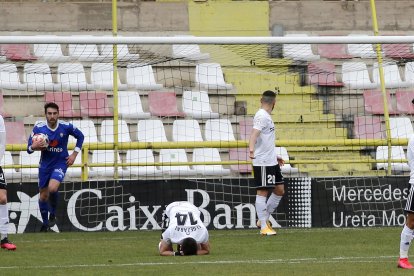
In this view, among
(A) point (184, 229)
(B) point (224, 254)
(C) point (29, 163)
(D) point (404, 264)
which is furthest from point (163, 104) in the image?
(D) point (404, 264)

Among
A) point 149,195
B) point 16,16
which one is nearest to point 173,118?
point 149,195

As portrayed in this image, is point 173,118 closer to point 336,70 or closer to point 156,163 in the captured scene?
point 156,163

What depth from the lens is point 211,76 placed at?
2094cm

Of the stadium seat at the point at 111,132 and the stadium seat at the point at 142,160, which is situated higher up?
the stadium seat at the point at 111,132

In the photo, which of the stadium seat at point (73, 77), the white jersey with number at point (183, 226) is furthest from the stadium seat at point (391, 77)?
the white jersey with number at point (183, 226)

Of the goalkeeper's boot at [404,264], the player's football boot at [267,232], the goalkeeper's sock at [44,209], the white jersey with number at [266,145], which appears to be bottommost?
the player's football boot at [267,232]

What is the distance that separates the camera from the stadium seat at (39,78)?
20.1m

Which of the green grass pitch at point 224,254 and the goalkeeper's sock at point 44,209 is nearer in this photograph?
the green grass pitch at point 224,254

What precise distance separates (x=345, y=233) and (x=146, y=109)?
16.6 ft

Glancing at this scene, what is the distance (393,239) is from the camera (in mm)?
16094

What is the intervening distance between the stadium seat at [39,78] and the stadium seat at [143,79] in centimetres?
144

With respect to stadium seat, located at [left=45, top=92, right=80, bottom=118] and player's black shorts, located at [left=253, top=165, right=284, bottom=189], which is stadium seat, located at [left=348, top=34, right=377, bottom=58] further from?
stadium seat, located at [left=45, top=92, right=80, bottom=118]

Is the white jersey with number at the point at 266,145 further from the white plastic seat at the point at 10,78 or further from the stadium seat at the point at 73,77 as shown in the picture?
the white plastic seat at the point at 10,78

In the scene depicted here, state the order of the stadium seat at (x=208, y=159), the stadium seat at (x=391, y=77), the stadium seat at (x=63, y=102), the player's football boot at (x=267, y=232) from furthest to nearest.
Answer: the stadium seat at (x=391, y=77) → the stadium seat at (x=63, y=102) → the stadium seat at (x=208, y=159) → the player's football boot at (x=267, y=232)
